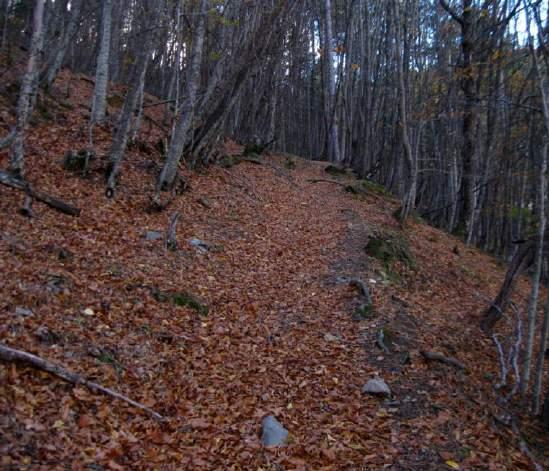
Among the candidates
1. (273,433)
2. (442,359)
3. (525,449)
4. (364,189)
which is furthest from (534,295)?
(364,189)

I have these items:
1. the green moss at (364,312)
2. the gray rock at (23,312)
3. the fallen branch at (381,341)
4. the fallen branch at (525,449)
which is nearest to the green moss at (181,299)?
the gray rock at (23,312)

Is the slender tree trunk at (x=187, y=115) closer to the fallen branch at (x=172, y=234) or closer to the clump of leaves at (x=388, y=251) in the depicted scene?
the fallen branch at (x=172, y=234)

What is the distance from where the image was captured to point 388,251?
9.27m

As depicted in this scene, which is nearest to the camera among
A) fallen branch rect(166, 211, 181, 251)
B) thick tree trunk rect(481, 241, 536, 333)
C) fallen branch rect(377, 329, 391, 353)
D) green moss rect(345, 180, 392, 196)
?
fallen branch rect(377, 329, 391, 353)

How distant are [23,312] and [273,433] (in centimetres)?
263

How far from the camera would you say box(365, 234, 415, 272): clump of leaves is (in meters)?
8.99

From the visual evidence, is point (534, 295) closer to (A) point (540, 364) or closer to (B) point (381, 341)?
(A) point (540, 364)

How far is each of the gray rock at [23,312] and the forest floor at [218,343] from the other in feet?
0.08

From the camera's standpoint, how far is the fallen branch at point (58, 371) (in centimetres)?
375

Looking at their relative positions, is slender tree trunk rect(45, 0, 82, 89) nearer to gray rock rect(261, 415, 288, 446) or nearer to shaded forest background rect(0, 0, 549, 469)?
shaded forest background rect(0, 0, 549, 469)

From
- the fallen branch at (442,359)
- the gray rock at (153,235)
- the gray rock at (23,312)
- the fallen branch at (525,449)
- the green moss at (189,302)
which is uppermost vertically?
the gray rock at (153,235)

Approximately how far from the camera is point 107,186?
836 cm

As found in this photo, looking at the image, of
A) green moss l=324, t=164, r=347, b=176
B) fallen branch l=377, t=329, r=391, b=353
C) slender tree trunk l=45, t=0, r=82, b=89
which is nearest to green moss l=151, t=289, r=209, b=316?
fallen branch l=377, t=329, r=391, b=353

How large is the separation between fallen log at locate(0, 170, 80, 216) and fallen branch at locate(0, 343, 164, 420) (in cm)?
364
